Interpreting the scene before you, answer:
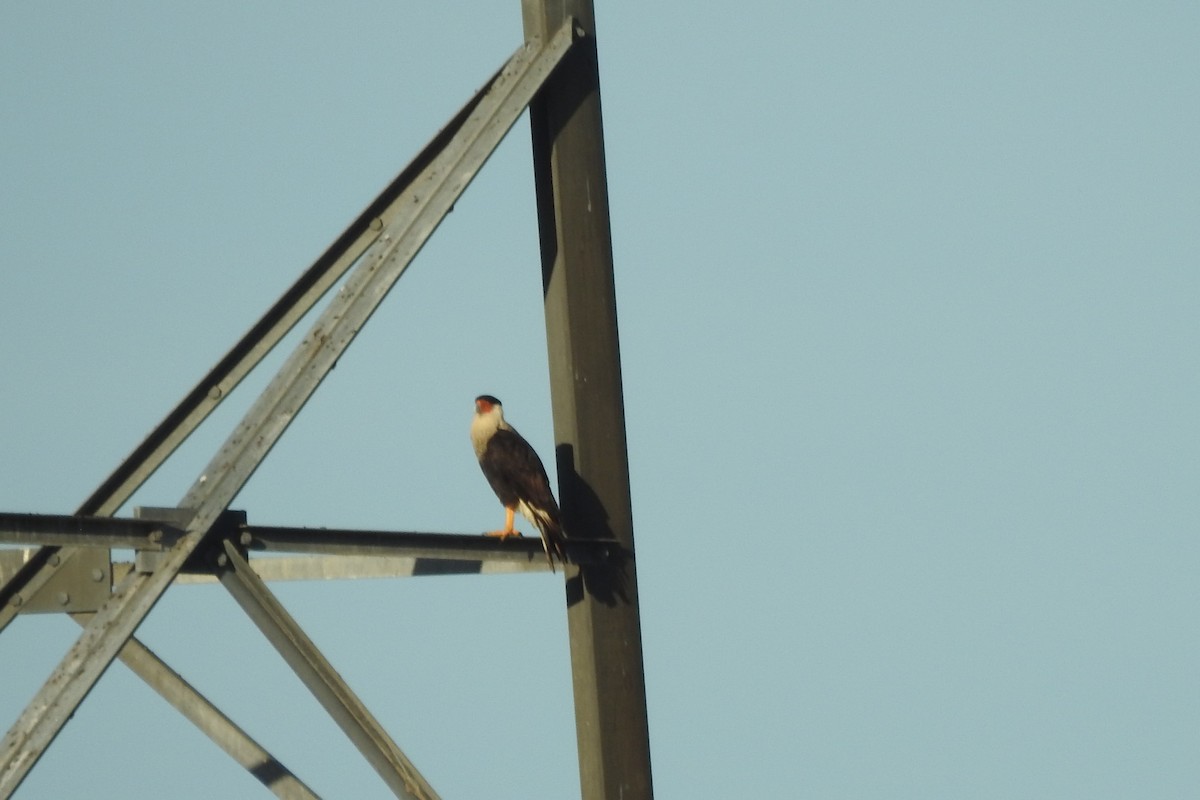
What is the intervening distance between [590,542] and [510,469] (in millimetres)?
1608

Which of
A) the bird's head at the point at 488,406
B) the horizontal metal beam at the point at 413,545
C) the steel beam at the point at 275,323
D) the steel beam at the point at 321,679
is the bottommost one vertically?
the steel beam at the point at 321,679

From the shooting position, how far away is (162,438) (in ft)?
17.3

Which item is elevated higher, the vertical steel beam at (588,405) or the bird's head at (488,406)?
the bird's head at (488,406)

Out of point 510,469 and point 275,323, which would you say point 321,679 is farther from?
point 510,469

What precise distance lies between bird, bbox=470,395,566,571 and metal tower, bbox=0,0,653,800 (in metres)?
0.27

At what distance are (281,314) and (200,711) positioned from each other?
1.25 metres

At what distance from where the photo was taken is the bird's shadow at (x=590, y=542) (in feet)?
18.2

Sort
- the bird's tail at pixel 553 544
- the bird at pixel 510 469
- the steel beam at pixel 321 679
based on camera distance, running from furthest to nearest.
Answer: the bird at pixel 510 469, the bird's tail at pixel 553 544, the steel beam at pixel 321 679

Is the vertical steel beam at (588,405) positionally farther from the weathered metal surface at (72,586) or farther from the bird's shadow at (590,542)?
the weathered metal surface at (72,586)

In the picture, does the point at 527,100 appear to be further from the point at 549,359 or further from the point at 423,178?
the point at 549,359

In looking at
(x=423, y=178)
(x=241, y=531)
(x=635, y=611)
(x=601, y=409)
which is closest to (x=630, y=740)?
(x=635, y=611)

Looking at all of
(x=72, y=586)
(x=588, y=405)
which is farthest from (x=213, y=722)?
(x=588, y=405)

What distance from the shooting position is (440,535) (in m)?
5.28

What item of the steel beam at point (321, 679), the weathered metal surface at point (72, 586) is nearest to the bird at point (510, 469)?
the steel beam at point (321, 679)
